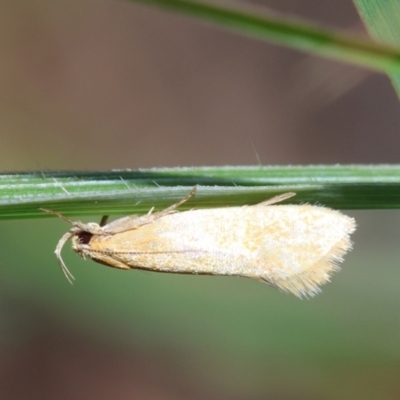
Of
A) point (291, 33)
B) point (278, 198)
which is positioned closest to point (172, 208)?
point (278, 198)

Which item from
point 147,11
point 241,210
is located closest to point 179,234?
point 241,210

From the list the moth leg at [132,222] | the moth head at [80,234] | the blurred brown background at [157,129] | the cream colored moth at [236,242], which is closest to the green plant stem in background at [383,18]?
the cream colored moth at [236,242]

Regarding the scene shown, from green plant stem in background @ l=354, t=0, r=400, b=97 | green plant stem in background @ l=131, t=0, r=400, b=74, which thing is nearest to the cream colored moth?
green plant stem in background @ l=354, t=0, r=400, b=97

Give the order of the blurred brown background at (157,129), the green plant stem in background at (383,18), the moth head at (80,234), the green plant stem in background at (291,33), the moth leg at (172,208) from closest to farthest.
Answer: the green plant stem in background at (291,33)
the green plant stem in background at (383,18)
the moth leg at (172,208)
the moth head at (80,234)
the blurred brown background at (157,129)

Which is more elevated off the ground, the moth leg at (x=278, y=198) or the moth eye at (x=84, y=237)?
the moth leg at (x=278, y=198)

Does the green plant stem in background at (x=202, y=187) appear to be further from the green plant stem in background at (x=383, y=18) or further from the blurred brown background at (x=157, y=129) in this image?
the blurred brown background at (x=157, y=129)

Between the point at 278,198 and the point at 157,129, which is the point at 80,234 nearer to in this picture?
the point at 278,198

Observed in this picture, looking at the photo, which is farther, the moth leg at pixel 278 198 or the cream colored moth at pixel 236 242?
the cream colored moth at pixel 236 242
